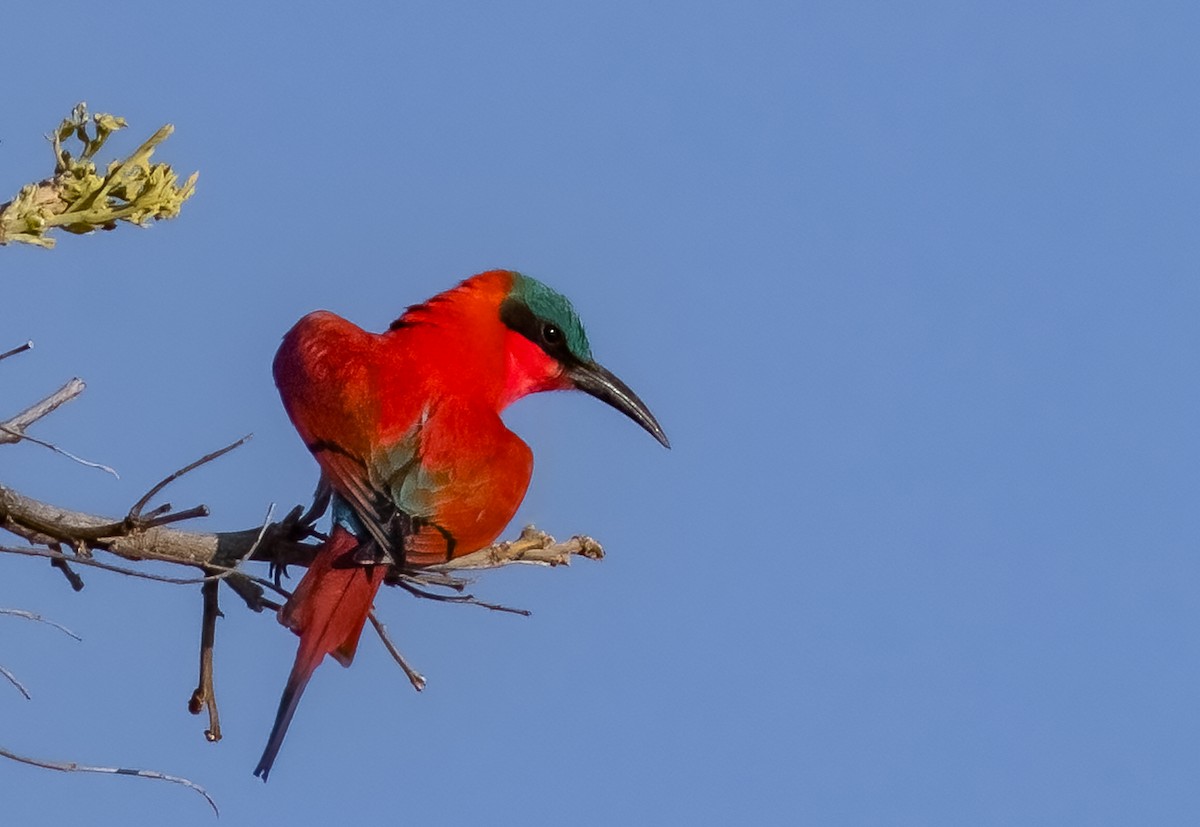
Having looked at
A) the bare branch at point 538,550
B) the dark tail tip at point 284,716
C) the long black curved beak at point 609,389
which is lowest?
the dark tail tip at point 284,716

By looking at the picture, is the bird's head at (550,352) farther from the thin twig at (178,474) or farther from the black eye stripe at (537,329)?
the thin twig at (178,474)

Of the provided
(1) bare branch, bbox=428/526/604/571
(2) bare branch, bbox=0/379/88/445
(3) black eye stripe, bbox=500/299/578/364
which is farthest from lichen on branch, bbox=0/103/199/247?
(3) black eye stripe, bbox=500/299/578/364

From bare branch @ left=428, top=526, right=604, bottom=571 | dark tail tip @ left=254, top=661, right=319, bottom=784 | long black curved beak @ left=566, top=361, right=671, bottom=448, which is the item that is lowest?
dark tail tip @ left=254, top=661, right=319, bottom=784

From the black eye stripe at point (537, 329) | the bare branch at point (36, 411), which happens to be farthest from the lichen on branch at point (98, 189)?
the black eye stripe at point (537, 329)

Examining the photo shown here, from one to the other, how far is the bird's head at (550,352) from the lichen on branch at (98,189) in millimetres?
2120

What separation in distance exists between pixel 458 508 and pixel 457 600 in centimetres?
90

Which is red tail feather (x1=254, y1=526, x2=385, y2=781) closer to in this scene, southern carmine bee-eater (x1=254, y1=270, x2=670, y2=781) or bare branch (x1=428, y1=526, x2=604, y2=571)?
southern carmine bee-eater (x1=254, y1=270, x2=670, y2=781)

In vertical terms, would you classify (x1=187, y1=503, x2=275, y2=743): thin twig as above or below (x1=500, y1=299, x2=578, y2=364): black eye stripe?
below

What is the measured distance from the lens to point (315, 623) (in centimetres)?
432

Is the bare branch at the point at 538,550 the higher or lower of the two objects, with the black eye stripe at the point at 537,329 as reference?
lower

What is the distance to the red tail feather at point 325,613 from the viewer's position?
4.32m

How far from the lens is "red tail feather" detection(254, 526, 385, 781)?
4.32m

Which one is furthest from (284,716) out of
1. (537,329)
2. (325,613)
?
(537,329)

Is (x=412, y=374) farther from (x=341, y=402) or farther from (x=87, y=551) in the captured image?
(x=87, y=551)
